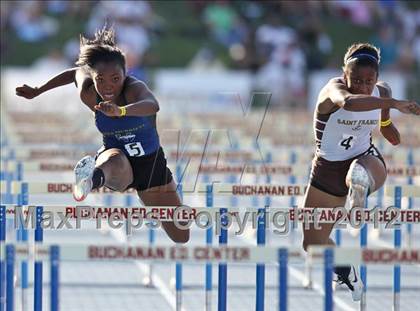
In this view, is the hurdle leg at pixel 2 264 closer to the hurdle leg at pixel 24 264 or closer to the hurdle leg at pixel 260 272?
the hurdle leg at pixel 24 264

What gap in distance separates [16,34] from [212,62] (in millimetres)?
4523

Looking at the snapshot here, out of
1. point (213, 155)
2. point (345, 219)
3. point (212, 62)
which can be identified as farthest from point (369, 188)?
point (212, 62)

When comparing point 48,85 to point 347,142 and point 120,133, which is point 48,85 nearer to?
point 120,133

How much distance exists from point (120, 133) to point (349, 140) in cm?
140

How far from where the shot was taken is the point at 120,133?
324 inches

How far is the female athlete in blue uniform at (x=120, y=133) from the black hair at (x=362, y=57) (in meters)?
1.17

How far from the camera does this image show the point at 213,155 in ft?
46.5

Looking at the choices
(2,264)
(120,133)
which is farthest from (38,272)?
(120,133)

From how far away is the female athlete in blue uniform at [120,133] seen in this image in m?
7.87

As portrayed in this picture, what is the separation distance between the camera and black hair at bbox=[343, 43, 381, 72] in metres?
7.88

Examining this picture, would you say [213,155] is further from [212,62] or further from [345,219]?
[212,62]

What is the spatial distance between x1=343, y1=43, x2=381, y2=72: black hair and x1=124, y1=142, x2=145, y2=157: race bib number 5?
53.3 inches

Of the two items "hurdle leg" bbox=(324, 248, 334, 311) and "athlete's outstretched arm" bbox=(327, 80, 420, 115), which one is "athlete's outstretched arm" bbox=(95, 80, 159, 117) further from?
"hurdle leg" bbox=(324, 248, 334, 311)

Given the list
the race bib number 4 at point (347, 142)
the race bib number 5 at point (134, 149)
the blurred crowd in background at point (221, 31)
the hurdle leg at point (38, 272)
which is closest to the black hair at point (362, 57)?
the race bib number 4 at point (347, 142)
